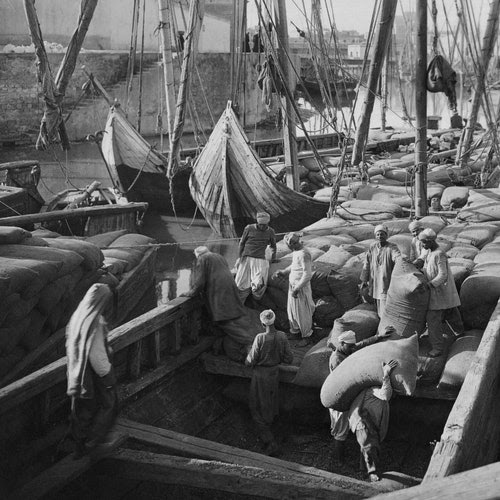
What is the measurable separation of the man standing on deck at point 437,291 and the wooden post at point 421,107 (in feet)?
11.3

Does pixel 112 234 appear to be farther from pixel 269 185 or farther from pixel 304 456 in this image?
pixel 304 456

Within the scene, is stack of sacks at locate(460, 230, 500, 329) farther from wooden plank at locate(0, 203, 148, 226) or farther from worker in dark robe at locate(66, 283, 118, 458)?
wooden plank at locate(0, 203, 148, 226)

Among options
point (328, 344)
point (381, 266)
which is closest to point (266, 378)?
point (328, 344)

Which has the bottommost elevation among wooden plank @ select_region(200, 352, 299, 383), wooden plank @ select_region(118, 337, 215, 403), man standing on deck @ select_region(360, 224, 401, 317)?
wooden plank @ select_region(200, 352, 299, 383)

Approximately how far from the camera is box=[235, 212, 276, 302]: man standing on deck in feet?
26.8

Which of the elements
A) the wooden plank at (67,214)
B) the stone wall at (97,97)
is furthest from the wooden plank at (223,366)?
the stone wall at (97,97)

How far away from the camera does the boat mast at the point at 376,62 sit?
1055 centimetres

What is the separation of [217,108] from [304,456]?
3127 cm

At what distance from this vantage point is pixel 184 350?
24.3 ft

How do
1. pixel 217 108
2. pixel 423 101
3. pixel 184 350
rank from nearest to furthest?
1. pixel 184 350
2. pixel 423 101
3. pixel 217 108

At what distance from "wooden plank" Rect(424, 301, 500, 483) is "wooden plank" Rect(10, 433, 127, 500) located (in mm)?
2367

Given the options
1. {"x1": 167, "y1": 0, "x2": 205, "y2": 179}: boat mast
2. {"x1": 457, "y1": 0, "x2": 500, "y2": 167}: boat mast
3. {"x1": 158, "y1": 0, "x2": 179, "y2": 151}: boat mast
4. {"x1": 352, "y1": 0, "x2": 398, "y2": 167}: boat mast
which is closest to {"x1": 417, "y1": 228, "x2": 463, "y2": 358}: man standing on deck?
{"x1": 352, "y1": 0, "x2": 398, "y2": 167}: boat mast

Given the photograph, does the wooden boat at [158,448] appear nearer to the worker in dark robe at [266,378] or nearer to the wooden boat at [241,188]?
the worker in dark robe at [266,378]

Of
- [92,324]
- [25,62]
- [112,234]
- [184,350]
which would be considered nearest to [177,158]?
[112,234]
